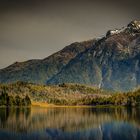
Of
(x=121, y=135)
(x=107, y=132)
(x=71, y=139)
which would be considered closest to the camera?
(x=71, y=139)

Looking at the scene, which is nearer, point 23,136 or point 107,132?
point 23,136

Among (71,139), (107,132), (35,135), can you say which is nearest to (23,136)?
(35,135)

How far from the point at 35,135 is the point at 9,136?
725 centimetres

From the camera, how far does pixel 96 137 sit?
9375 centimetres

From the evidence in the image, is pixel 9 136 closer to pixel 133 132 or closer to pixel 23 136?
pixel 23 136

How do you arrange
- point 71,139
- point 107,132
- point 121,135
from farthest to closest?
point 107,132 → point 121,135 → point 71,139

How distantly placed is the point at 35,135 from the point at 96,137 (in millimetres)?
15651

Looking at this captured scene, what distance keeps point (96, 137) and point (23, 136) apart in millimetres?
18195

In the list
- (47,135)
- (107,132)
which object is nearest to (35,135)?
(47,135)

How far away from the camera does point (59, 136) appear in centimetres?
9606

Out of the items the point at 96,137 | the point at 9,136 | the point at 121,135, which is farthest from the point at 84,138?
the point at 9,136

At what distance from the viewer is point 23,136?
94438mm

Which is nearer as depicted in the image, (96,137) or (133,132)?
(96,137)

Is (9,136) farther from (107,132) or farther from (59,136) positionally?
(107,132)
